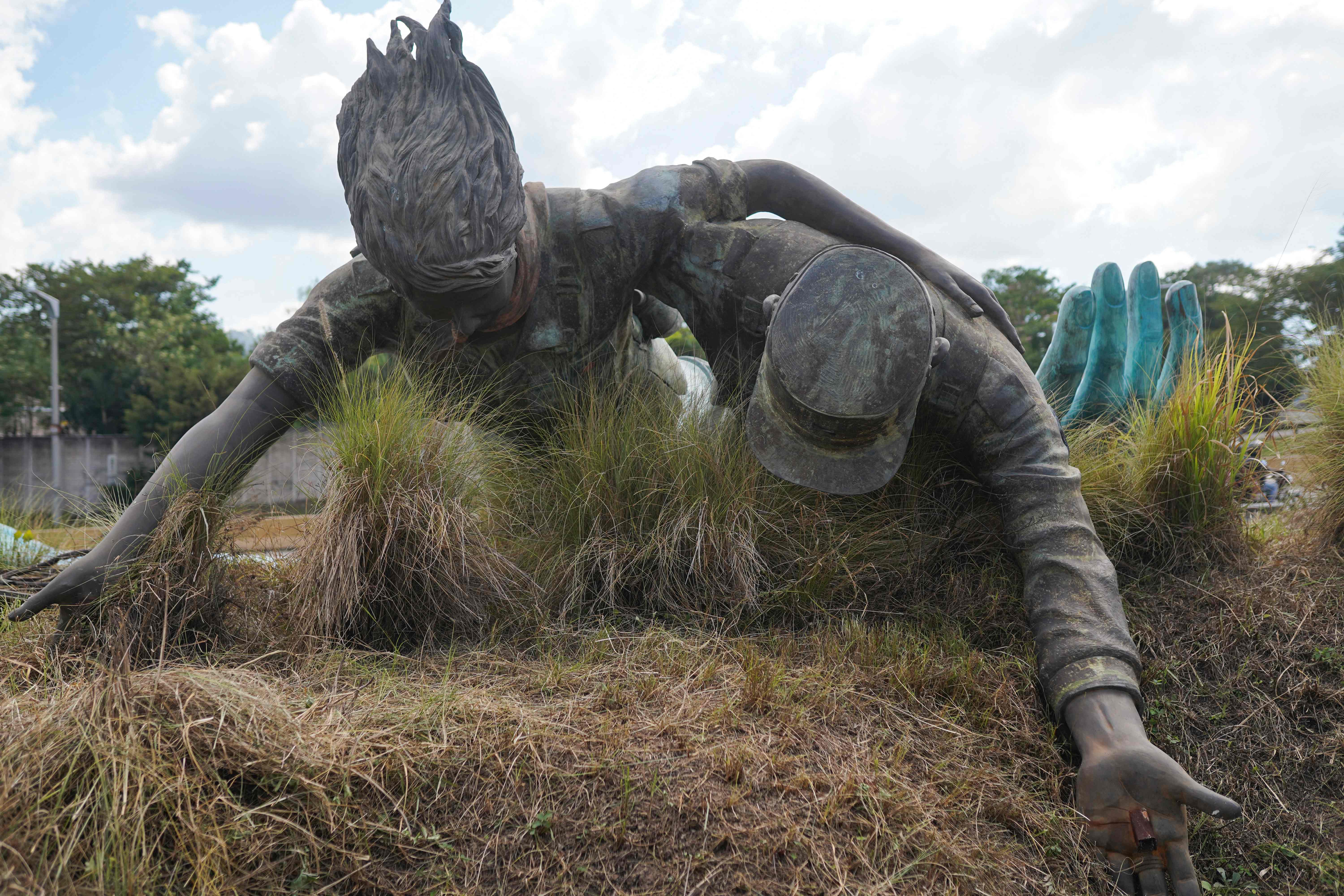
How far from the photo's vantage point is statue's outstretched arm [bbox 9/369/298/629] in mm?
2305

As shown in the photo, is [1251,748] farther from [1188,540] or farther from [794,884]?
[794,884]

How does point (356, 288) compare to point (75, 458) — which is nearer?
point (356, 288)

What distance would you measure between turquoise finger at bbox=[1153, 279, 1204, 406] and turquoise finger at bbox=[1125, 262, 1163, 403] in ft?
0.16

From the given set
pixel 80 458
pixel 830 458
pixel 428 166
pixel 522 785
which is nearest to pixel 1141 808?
pixel 830 458

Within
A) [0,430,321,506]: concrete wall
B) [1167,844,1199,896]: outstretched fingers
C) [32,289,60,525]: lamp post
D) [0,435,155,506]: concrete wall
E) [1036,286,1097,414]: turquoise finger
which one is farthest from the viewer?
[0,435,155,506]: concrete wall

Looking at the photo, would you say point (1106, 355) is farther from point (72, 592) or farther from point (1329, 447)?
point (72, 592)

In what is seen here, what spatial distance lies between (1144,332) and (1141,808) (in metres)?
2.73

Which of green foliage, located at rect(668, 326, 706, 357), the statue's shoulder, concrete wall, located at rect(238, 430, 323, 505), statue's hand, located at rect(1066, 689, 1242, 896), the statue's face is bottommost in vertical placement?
statue's hand, located at rect(1066, 689, 1242, 896)

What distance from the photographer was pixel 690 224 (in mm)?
2756

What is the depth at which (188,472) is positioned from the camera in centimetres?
248

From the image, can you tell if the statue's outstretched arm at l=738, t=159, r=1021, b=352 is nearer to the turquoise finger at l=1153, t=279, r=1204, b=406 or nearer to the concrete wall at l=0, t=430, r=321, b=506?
the turquoise finger at l=1153, t=279, r=1204, b=406

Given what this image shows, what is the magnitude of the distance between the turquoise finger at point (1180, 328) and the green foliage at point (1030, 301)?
16.5 metres

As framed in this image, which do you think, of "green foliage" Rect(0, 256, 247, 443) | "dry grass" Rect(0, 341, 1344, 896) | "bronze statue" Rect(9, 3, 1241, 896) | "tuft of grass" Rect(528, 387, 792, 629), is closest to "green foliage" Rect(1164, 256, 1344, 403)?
"dry grass" Rect(0, 341, 1344, 896)

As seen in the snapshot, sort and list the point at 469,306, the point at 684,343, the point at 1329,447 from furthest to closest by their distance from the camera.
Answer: the point at 684,343 → the point at 1329,447 → the point at 469,306
